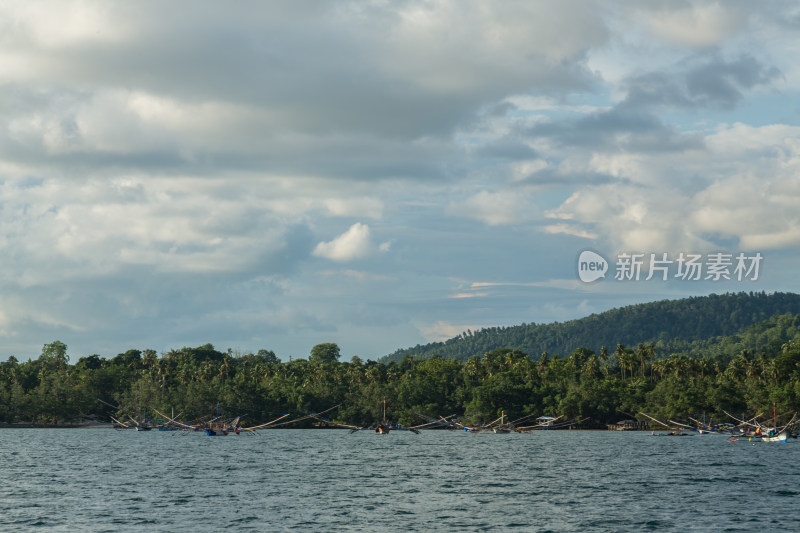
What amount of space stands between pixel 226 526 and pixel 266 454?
7579 cm

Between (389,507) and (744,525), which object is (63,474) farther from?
(744,525)

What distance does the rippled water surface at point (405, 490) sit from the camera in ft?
180

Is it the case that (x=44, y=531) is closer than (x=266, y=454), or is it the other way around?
(x=44, y=531)

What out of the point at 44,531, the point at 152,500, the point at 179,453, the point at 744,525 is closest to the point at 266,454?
the point at 179,453

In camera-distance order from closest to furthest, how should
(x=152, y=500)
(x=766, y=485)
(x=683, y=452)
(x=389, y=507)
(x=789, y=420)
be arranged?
(x=389, y=507) < (x=152, y=500) < (x=766, y=485) < (x=683, y=452) < (x=789, y=420)

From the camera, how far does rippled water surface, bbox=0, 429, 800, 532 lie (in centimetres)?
5475

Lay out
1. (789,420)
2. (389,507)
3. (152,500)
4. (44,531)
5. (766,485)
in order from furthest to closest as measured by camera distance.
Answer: (789,420)
(766,485)
(152,500)
(389,507)
(44,531)

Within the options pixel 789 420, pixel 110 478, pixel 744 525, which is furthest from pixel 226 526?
pixel 789 420

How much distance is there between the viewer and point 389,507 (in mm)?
62188

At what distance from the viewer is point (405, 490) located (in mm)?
73750

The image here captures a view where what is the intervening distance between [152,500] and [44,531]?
16494 mm

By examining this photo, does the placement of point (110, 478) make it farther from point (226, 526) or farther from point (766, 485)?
point (766, 485)

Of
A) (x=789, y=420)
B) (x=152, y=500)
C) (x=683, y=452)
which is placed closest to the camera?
(x=152, y=500)

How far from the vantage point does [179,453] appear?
132 metres
